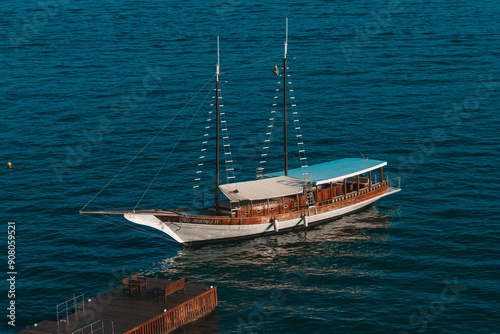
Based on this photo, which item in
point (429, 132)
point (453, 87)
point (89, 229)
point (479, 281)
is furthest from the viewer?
point (453, 87)

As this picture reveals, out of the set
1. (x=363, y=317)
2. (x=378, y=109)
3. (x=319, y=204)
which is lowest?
(x=363, y=317)

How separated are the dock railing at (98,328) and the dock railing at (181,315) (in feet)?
6.11

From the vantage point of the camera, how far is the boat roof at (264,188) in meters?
94.2

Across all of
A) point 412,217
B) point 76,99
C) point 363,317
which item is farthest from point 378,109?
point 363,317

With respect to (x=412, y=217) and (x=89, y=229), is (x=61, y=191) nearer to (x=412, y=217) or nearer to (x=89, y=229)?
(x=89, y=229)

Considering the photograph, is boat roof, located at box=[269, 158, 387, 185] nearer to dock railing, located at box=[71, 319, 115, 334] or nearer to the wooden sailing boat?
the wooden sailing boat

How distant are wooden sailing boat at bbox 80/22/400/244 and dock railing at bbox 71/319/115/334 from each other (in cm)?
2091

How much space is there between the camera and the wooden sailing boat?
3622 inches

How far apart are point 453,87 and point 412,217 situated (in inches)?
2174

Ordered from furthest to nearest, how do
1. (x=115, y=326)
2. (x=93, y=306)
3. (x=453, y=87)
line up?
(x=453, y=87), (x=93, y=306), (x=115, y=326)

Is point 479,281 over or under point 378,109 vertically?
under

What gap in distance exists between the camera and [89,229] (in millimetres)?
97875

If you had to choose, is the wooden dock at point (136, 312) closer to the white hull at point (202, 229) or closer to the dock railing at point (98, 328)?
the dock railing at point (98, 328)

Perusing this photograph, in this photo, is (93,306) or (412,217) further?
(412,217)
